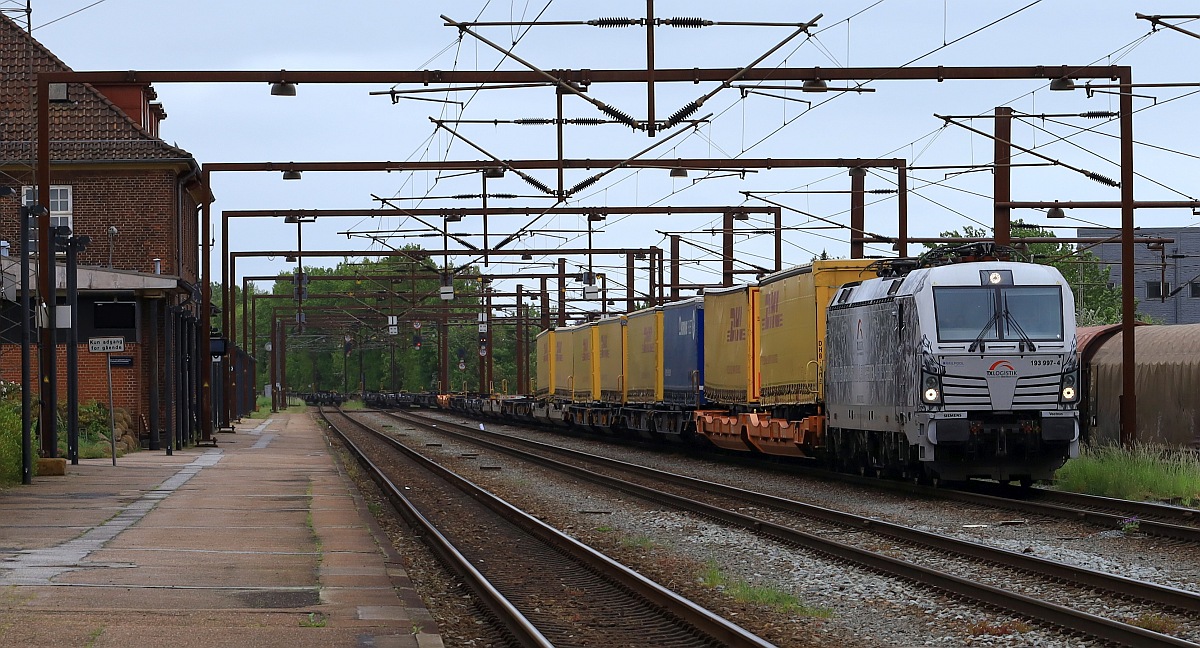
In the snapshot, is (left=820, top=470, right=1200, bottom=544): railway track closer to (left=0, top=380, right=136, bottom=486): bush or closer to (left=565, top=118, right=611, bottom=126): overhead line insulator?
(left=565, top=118, right=611, bottom=126): overhead line insulator

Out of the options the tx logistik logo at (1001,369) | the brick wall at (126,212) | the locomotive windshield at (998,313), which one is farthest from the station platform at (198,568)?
the brick wall at (126,212)

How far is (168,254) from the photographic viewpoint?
4138cm

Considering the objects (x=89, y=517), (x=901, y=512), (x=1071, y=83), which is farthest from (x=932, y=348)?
(x=89, y=517)

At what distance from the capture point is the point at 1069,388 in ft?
68.0

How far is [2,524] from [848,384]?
12.9m

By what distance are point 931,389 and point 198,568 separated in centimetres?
1079

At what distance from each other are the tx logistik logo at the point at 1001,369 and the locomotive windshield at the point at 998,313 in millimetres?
336

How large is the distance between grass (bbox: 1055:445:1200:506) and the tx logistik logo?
241cm

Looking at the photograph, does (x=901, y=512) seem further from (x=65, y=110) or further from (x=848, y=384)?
(x=65, y=110)

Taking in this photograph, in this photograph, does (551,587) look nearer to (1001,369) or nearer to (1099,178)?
(1001,369)

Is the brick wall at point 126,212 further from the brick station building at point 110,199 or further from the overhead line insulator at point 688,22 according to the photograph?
the overhead line insulator at point 688,22

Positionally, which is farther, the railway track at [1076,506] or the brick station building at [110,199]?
the brick station building at [110,199]

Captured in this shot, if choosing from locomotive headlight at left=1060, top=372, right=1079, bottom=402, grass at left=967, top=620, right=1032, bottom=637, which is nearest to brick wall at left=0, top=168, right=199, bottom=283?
locomotive headlight at left=1060, top=372, right=1079, bottom=402

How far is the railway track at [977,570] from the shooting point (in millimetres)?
10562
